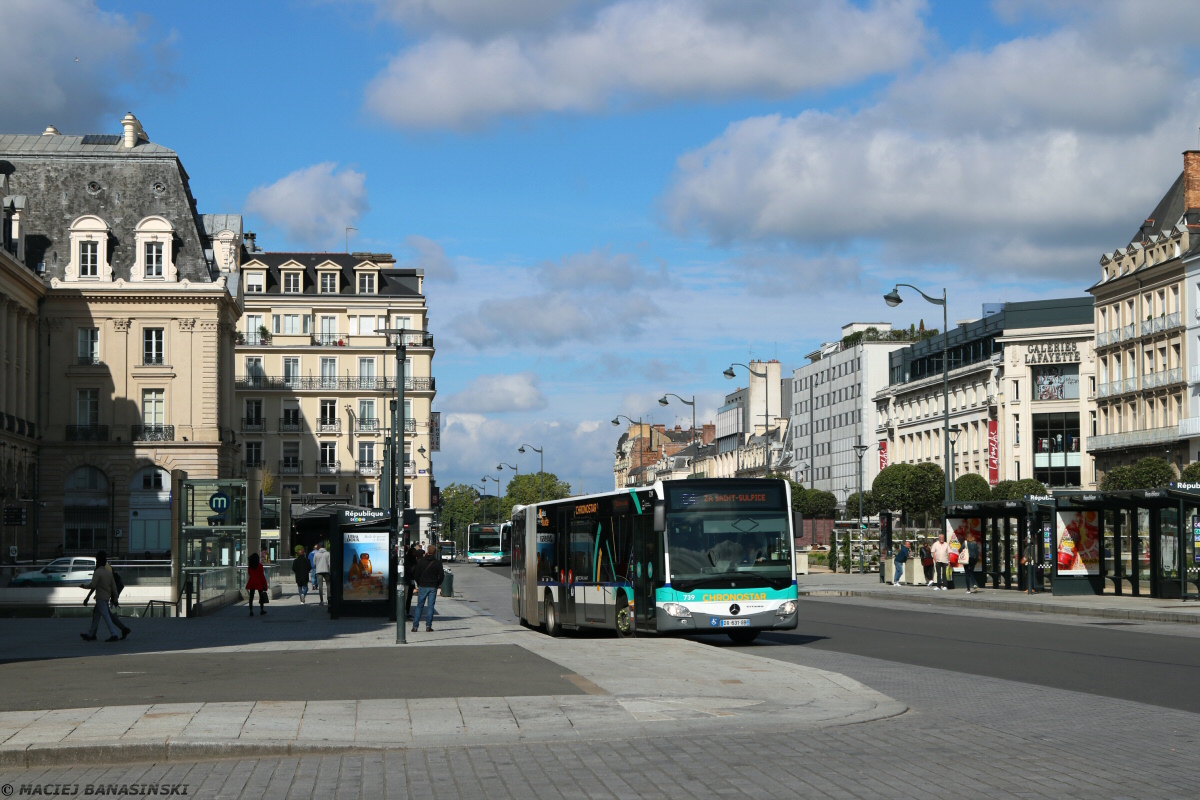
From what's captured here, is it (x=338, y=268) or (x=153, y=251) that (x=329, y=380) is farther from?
(x=153, y=251)

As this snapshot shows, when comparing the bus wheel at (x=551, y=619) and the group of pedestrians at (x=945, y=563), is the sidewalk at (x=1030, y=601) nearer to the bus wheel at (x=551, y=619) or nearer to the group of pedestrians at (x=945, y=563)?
the group of pedestrians at (x=945, y=563)

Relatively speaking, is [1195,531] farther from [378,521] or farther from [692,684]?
[692,684]

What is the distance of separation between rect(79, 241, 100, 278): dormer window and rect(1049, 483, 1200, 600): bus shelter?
177 feet

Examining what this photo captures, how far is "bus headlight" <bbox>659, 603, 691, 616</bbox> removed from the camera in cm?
2394

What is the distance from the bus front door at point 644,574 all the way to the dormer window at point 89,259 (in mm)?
59053

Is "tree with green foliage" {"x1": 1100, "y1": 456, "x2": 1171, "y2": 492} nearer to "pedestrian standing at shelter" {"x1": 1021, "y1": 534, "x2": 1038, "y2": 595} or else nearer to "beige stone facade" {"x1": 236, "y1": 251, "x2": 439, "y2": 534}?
"pedestrian standing at shelter" {"x1": 1021, "y1": 534, "x2": 1038, "y2": 595}

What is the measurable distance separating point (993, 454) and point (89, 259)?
6543 centimetres

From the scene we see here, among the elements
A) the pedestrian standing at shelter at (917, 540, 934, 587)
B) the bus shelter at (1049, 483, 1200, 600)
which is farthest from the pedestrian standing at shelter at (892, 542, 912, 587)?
the bus shelter at (1049, 483, 1200, 600)

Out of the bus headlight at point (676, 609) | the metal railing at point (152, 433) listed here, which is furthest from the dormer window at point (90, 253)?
the bus headlight at point (676, 609)

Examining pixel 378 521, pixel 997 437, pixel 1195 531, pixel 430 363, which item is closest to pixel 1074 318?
pixel 997 437

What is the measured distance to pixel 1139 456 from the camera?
90312mm

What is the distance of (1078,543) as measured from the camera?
40.7 m

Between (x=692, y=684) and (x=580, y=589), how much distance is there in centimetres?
1219

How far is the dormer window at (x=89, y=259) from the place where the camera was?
252 feet
